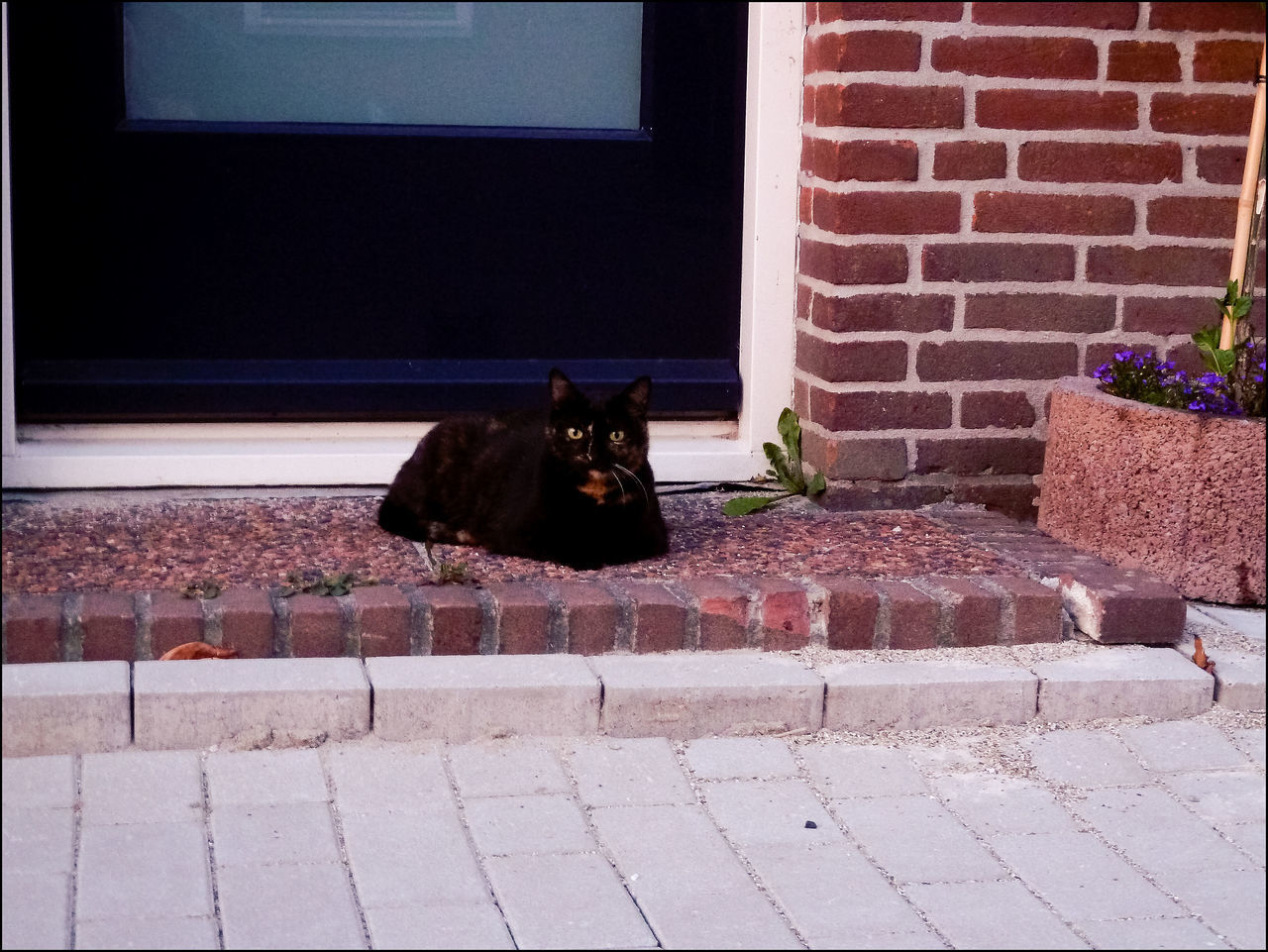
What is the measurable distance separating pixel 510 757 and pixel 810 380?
5.66 feet

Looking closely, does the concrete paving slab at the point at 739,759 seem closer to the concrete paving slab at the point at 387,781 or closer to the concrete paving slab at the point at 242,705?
the concrete paving slab at the point at 387,781

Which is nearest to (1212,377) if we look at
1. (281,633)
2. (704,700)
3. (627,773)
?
(704,700)

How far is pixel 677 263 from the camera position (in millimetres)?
4398

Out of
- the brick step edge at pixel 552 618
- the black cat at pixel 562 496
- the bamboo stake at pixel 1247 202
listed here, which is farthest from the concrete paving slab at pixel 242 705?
the bamboo stake at pixel 1247 202

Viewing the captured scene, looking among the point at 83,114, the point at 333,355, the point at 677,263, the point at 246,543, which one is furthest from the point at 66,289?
the point at 677,263

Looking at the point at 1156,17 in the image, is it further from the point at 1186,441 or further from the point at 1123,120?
the point at 1186,441

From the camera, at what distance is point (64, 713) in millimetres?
2779

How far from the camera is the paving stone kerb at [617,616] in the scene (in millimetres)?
2994

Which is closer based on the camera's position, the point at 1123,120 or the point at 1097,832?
the point at 1097,832

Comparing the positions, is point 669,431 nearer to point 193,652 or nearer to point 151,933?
point 193,652

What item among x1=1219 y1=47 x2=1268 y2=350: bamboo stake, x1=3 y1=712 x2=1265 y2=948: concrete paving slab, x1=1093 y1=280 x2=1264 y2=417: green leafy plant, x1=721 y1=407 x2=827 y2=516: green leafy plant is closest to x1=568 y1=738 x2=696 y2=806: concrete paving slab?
x1=3 y1=712 x2=1265 y2=948: concrete paving slab

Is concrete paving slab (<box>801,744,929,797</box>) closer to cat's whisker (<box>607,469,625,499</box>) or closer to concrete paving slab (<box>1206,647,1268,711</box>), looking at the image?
concrete paving slab (<box>1206,647,1268,711</box>)

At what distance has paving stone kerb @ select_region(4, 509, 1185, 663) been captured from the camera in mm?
2994

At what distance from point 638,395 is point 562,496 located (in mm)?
308
